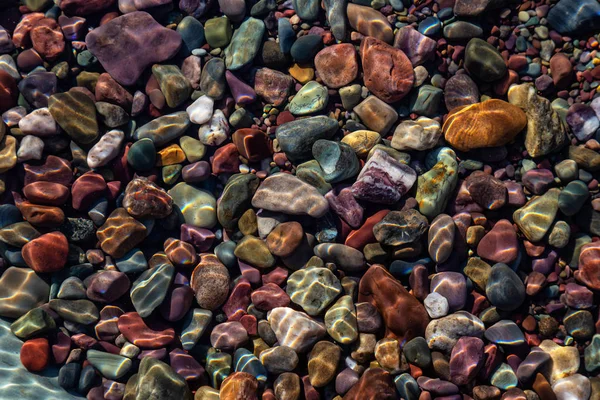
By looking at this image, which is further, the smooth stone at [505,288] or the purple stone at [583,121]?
the purple stone at [583,121]

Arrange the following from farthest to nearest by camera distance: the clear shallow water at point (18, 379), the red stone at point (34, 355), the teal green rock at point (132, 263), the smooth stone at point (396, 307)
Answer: the teal green rock at point (132, 263) → the smooth stone at point (396, 307) → the red stone at point (34, 355) → the clear shallow water at point (18, 379)

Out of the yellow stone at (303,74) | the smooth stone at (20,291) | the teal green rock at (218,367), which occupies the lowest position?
the teal green rock at (218,367)

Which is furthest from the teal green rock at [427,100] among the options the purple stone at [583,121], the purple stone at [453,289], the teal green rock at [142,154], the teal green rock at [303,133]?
the teal green rock at [142,154]

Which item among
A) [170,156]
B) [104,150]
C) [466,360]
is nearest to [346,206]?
[466,360]

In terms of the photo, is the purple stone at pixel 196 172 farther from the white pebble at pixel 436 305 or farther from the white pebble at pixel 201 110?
the white pebble at pixel 436 305

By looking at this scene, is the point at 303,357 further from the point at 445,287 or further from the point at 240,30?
the point at 240,30

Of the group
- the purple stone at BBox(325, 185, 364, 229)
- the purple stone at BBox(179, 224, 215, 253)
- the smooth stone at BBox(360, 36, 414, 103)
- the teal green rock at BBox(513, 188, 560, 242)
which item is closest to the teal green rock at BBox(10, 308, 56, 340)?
the purple stone at BBox(179, 224, 215, 253)

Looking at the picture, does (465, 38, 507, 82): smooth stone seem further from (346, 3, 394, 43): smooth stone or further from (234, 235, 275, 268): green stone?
(234, 235, 275, 268): green stone

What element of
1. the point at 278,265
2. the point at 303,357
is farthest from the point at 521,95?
the point at 303,357
